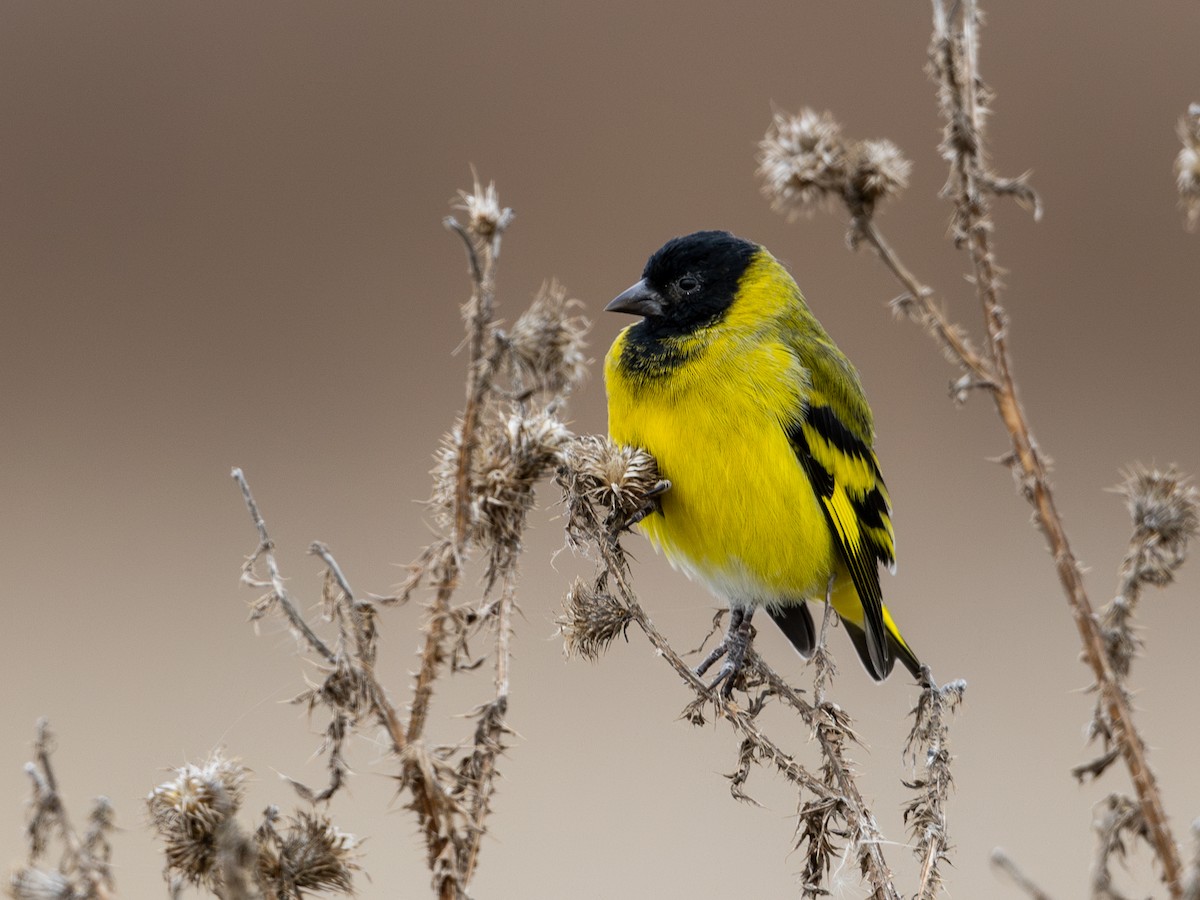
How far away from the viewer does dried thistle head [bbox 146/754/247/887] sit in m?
0.85

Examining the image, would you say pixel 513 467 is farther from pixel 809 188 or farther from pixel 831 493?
pixel 831 493

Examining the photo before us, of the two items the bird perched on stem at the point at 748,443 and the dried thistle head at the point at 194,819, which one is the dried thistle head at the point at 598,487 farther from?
the dried thistle head at the point at 194,819

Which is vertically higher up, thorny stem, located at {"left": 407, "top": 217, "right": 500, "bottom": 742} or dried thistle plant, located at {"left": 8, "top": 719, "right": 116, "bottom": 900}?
thorny stem, located at {"left": 407, "top": 217, "right": 500, "bottom": 742}

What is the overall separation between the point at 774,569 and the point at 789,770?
1.05 metres

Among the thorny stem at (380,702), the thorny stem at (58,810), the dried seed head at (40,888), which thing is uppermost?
the thorny stem at (380,702)

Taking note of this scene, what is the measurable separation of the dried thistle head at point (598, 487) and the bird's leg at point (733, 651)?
238 mm

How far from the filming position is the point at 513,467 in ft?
3.21

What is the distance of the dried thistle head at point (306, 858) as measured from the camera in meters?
0.86

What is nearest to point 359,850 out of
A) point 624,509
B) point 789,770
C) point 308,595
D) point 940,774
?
point 789,770

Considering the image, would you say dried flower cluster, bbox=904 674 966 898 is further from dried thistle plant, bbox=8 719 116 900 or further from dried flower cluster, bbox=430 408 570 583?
dried thistle plant, bbox=8 719 116 900

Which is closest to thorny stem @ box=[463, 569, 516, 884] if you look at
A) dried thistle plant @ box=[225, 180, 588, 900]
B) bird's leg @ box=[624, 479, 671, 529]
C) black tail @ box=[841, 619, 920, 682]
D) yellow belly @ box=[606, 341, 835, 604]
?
dried thistle plant @ box=[225, 180, 588, 900]

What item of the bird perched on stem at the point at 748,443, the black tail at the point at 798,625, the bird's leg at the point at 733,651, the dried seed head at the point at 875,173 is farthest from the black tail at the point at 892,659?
the dried seed head at the point at 875,173

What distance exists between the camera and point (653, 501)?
2.09m

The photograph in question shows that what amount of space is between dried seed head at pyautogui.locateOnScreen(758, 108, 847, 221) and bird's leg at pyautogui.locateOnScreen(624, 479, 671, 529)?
32.0 inches
